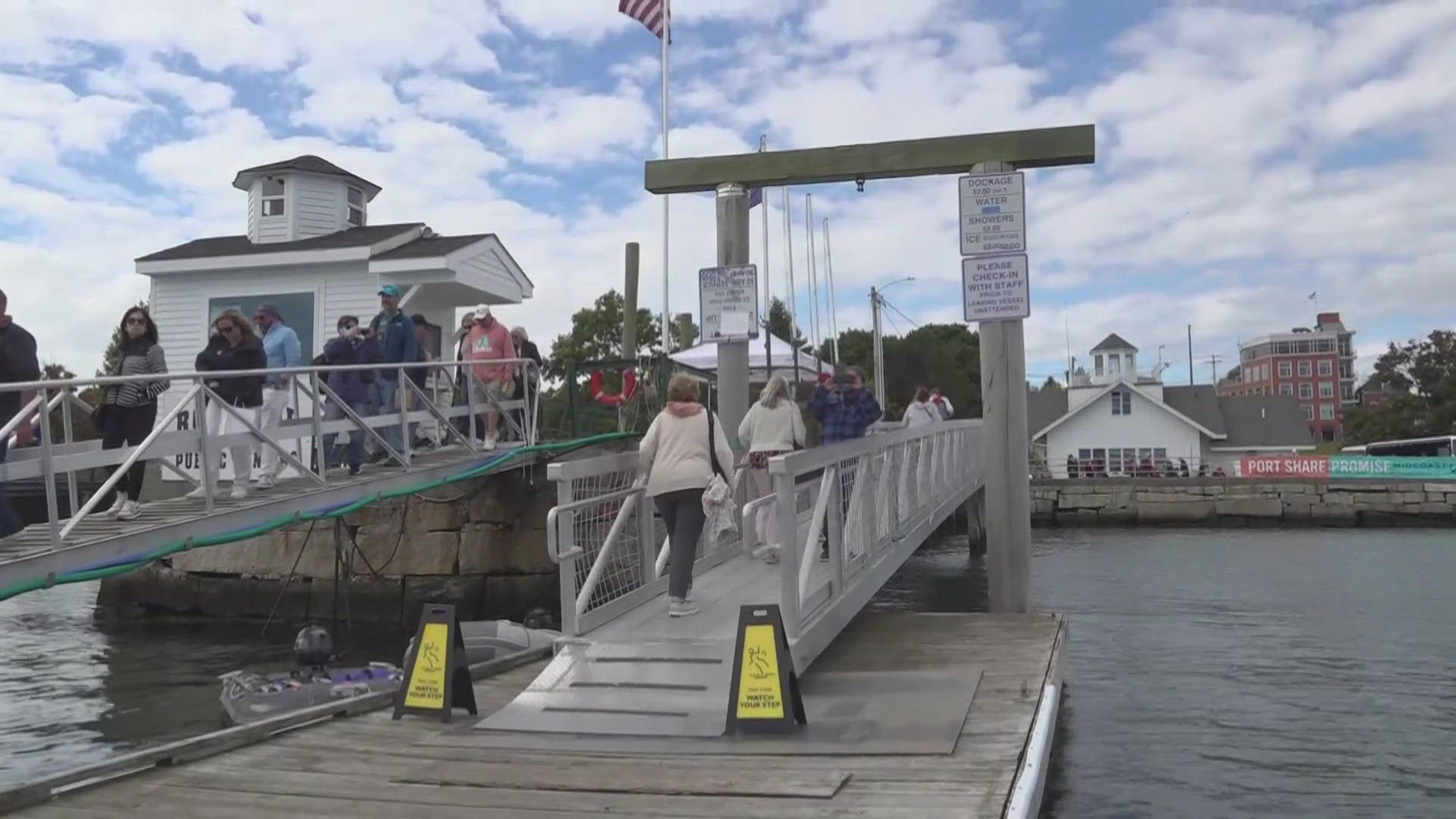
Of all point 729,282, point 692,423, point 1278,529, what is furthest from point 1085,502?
point 692,423

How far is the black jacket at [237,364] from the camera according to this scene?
29.8ft

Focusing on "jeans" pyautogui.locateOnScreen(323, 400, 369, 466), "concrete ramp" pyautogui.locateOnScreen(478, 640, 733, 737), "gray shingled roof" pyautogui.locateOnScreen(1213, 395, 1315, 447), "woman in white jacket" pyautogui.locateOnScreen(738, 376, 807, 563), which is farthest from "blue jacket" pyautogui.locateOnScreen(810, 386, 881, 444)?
"gray shingled roof" pyautogui.locateOnScreen(1213, 395, 1315, 447)

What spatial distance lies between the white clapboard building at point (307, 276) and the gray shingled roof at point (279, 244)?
3cm

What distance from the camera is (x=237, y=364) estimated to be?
9086 millimetres

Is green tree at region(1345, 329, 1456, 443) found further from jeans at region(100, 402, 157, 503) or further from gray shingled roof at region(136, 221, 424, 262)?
jeans at region(100, 402, 157, 503)

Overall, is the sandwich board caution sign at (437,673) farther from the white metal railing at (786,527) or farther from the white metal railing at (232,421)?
the white metal railing at (232,421)

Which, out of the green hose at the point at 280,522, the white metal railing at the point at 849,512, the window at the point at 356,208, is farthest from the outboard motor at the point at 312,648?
the window at the point at 356,208

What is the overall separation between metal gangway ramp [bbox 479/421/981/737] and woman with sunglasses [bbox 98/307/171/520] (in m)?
3.10

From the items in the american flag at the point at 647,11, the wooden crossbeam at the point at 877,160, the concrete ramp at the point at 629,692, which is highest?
the american flag at the point at 647,11

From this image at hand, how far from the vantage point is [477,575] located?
14.6 meters

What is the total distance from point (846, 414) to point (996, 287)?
220 centimetres

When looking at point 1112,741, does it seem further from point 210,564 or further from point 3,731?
point 210,564

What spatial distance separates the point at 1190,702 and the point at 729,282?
214 inches

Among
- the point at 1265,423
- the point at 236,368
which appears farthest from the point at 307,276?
the point at 1265,423
